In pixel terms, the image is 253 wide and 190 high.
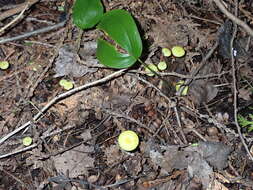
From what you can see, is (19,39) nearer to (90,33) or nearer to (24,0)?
(24,0)

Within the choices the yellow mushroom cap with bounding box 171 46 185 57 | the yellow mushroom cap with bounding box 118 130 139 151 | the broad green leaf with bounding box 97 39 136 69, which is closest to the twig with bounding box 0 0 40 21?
the broad green leaf with bounding box 97 39 136 69

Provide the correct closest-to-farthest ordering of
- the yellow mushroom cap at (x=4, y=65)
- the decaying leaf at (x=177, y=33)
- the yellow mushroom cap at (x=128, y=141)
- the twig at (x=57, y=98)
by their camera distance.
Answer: the yellow mushroom cap at (x=128, y=141)
the twig at (x=57, y=98)
the yellow mushroom cap at (x=4, y=65)
the decaying leaf at (x=177, y=33)

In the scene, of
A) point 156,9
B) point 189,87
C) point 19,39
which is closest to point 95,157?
point 189,87

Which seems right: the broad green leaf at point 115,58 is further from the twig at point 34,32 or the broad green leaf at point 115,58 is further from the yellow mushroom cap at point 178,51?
the twig at point 34,32

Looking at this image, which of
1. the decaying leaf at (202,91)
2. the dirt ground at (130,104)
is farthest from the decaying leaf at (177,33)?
the decaying leaf at (202,91)

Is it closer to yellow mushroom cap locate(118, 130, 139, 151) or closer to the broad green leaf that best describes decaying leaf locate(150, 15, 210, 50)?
the broad green leaf

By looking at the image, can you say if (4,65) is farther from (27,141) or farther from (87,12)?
(87,12)
